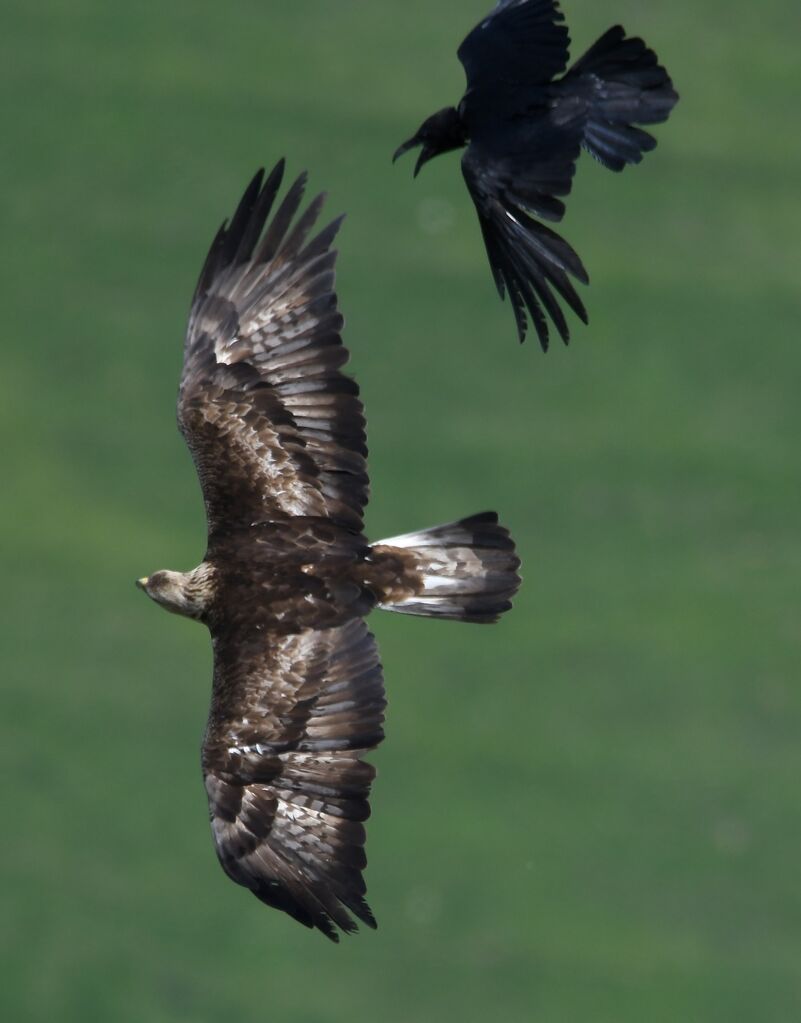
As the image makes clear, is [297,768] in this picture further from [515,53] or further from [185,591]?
[515,53]

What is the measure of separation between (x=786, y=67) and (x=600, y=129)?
27.2 ft

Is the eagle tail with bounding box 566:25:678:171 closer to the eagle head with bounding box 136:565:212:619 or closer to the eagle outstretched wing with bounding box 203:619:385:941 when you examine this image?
the eagle outstretched wing with bounding box 203:619:385:941

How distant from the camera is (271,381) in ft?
47.5

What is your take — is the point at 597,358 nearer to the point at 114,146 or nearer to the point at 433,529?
the point at 114,146

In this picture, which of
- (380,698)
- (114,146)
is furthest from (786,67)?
(380,698)

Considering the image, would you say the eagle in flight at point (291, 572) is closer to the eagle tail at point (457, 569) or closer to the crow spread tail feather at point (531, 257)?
the eagle tail at point (457, 569)

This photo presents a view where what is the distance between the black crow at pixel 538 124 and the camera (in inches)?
511

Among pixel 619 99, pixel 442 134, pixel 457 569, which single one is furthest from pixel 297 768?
pixel 619 99

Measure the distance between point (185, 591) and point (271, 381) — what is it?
3.75ft

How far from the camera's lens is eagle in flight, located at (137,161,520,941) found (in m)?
13.5

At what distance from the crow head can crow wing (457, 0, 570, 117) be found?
279 mm

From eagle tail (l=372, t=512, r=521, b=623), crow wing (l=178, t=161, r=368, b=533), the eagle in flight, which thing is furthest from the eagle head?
eagle tail (l=372, t=512, r=521, b=623)

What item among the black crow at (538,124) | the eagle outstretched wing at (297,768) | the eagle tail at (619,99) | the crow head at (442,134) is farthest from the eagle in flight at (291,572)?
the eagle tail at (619,99)

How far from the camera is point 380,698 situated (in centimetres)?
1369
